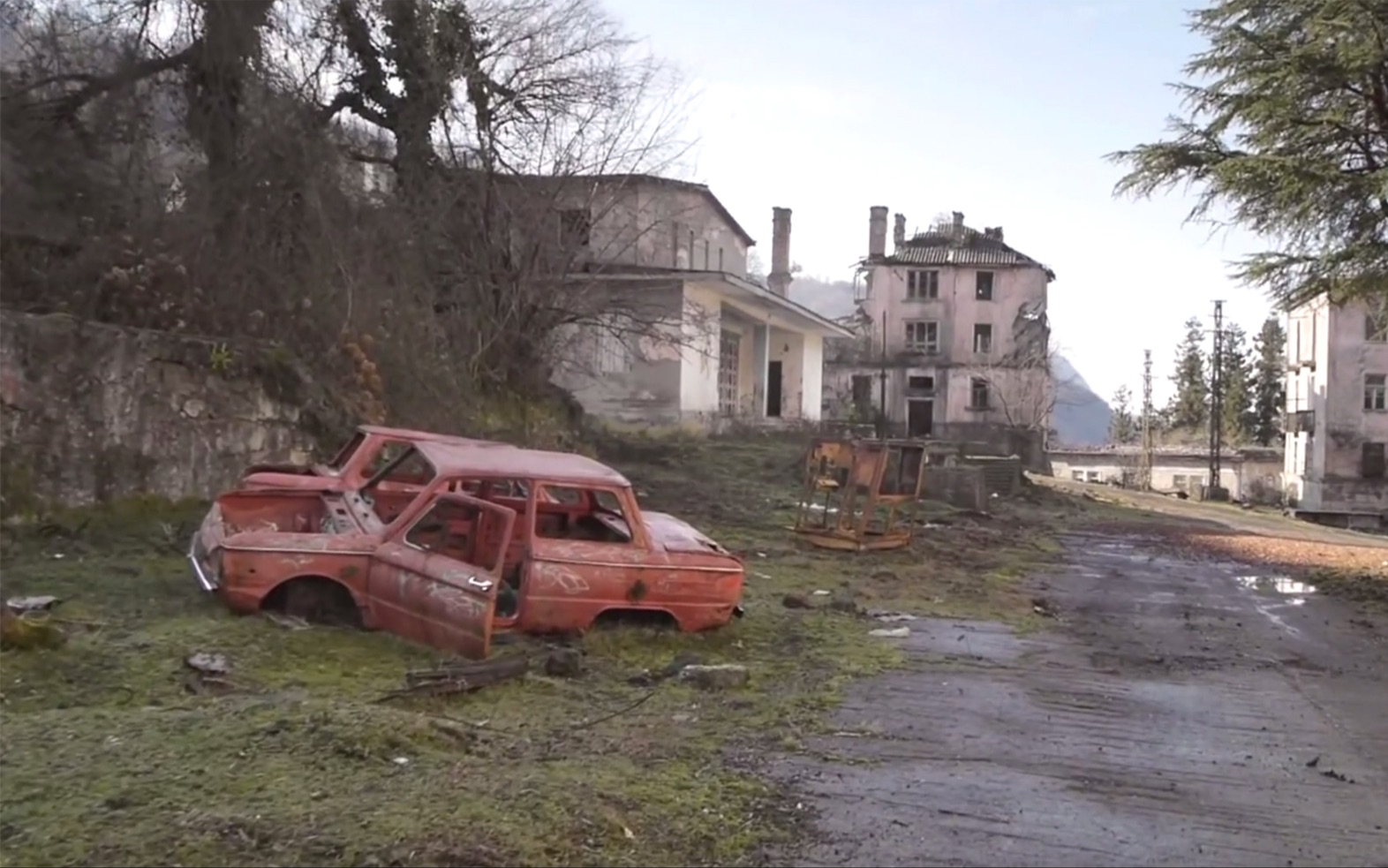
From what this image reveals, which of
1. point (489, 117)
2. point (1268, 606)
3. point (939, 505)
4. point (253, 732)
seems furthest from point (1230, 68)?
point (253, 732)

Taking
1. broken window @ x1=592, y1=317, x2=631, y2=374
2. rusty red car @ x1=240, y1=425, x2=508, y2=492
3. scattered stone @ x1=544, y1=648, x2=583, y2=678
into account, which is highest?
broken window @ x1=592, y1=317, x2=631, y2=374

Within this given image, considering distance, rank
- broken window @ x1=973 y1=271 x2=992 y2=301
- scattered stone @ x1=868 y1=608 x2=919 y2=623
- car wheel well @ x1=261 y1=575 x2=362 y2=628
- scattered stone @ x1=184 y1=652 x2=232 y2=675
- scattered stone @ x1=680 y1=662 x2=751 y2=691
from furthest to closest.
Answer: broken window @ x1=973 y1=271 x2=992 y2=301, scattered stone @ x1=868 y1=608 x2=919 y2=623, car wheel well @ x1=261 y1=575 x2=362 y2=628, scattered stone @ x1=680 y1=662 x2=751 y2=691, scattered stone @ x1=184 y1=652 x2=232 y2=675

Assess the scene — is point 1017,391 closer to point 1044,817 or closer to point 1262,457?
point 1262,457

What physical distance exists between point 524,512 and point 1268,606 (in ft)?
30.7

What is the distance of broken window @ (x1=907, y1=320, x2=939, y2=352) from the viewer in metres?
68.0

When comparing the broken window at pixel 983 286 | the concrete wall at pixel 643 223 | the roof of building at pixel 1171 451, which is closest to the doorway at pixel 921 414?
the broken window at pixel 983 286

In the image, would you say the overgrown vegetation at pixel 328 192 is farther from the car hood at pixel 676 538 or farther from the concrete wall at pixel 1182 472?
the concrete wall at pixel 1182 472

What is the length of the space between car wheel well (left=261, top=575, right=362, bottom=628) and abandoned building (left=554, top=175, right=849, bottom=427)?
13791 millimetres

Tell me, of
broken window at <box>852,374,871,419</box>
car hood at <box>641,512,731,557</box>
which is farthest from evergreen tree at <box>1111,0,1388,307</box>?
broken window at <box>852,374,871,419</box>

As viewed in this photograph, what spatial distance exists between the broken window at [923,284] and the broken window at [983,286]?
191 cm

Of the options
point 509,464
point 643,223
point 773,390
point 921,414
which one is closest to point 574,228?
point 643,223

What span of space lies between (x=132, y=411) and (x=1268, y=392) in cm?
8878

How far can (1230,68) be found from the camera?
18.1m

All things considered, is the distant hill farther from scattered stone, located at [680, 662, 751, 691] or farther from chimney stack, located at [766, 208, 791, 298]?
scattered stone, located at [680, 662, 751, 691]
